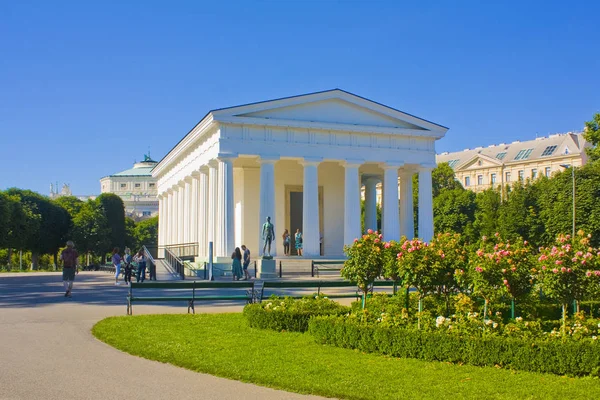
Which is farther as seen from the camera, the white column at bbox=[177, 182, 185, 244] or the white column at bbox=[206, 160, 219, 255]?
the white column at bbox=[177, 182, 185, 244]

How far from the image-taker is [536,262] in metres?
15.5

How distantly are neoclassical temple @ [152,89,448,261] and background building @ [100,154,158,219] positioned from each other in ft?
328

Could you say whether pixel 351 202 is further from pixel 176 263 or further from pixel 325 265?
pixel 176 263

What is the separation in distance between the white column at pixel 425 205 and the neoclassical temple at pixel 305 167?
0.23 feet

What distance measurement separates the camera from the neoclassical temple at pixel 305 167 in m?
41.8

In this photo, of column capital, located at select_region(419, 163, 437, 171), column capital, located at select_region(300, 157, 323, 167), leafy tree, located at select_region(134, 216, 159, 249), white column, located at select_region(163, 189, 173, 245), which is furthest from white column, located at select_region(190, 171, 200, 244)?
leafy tree, located at select_region(134, 216, 159, 249)

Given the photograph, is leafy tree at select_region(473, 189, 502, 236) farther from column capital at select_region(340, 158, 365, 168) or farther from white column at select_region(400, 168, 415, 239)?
column capital at select_region(340, 158, 365, 168)

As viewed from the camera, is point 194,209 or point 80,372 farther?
point 194,209

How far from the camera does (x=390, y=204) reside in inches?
1800

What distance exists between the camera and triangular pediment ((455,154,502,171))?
105938 mm

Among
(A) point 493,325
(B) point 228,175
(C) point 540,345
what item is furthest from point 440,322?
(B) point 228,175

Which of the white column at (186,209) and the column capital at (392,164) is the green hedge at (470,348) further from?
the white column at (186,209)

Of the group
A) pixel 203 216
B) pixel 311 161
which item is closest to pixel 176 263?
pixel 203 216

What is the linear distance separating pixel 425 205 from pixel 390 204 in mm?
2875
